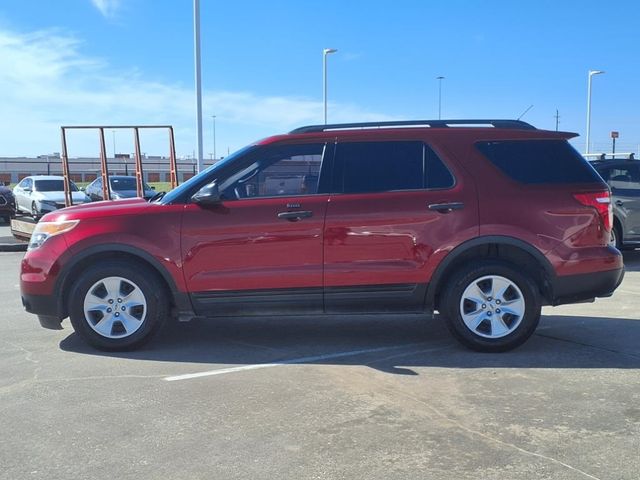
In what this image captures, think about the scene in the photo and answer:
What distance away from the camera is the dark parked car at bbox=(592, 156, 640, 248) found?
35.6ft

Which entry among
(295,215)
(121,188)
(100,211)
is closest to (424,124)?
(295,215)

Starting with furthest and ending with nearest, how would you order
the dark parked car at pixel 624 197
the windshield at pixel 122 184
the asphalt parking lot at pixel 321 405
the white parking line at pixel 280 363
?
the windshield at pixel 122 184
the dark parked car at pixel 624 197
the white parking line at pixel 280 363
the asphalt parking lot at pixel 321 405

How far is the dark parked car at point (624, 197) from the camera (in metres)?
10.9

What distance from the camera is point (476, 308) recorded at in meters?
5.46

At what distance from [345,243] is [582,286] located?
2.14m

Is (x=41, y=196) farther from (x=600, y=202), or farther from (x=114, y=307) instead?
(x=600, y=202)

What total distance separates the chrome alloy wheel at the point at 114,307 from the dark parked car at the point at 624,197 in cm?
852

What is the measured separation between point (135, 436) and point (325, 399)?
4.33 ft

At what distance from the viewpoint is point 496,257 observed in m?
5.56

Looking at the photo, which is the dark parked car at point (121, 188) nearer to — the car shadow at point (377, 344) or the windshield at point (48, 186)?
the windshield at point (48, 186)

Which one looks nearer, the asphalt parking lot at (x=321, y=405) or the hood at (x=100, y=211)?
the asphalt parking lot at (x=321, y=405)

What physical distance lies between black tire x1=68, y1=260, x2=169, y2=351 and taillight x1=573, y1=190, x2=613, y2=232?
378cm

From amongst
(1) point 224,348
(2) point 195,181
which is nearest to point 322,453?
(1) point 224,348

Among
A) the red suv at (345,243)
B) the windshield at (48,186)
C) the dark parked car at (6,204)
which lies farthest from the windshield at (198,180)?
the dark parked car at (6,204)
